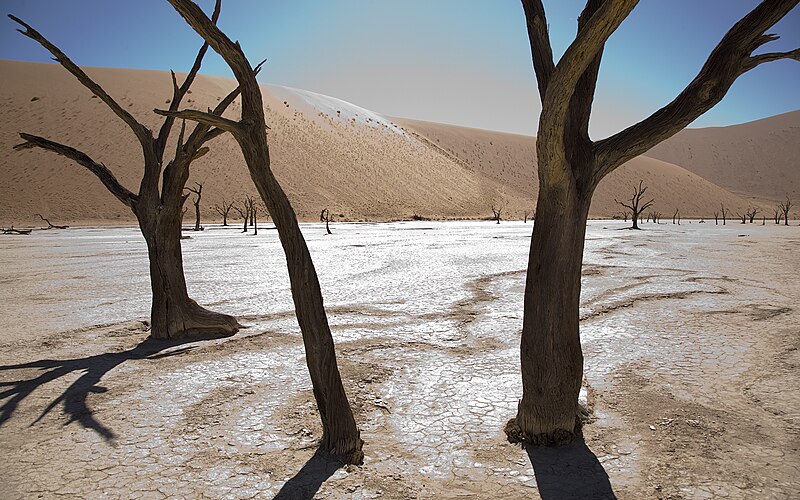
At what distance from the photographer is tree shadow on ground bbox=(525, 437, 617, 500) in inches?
129

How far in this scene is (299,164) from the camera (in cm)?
5775

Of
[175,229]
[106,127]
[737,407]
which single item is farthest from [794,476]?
[106,127]

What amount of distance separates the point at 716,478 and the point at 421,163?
71204 mm

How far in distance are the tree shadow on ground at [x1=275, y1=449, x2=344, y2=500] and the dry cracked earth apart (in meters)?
0.02

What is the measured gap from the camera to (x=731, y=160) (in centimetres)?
12375

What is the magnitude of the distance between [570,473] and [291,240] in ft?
7.80

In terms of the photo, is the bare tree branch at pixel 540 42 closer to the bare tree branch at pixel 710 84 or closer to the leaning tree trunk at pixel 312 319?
the bare tree branch at pixel 710 84

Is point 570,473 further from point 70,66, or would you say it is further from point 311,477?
point 70,66

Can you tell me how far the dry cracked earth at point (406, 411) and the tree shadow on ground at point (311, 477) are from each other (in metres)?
0.02

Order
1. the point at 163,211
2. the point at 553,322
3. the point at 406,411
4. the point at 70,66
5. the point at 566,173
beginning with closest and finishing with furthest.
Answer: the point at 566,173
the point at 553,322
the point at 406,411
the point at 70,66
the point at 163,211

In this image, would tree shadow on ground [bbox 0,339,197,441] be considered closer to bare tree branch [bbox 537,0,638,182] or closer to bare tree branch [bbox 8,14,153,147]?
bare tree branch [bbox 8,14,153,147]

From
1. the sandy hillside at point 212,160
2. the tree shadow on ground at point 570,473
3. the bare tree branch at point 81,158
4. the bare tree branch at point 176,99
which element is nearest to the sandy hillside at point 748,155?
the sandy hillside at point 212,160

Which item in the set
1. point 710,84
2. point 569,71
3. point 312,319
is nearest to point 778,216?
point 710,84

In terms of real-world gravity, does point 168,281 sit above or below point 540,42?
below
